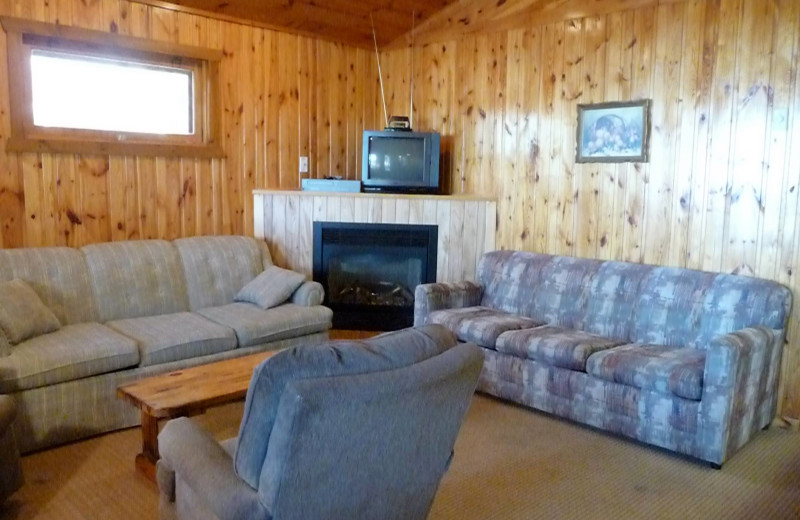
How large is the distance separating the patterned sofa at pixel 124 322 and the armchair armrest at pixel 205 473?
1353 millimetres

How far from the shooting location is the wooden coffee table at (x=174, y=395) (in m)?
2.66

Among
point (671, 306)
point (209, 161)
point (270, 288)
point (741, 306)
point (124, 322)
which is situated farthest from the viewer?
point (209, 161)

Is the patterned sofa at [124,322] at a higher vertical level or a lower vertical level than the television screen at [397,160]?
lower

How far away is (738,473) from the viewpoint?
3.02 m

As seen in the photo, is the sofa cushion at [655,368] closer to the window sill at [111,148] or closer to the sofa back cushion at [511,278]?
the sofa back cushion at [511,278]

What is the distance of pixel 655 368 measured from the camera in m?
3.16

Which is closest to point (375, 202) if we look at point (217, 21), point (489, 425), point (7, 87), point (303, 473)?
point (217, 21)

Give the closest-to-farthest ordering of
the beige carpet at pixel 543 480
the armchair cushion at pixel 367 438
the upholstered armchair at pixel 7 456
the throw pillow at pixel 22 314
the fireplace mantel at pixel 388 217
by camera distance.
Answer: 1. the armchair cushion at pixel 367 438
2. the upholstered armchair at pixel 7 456
3. the beige carpet at pixel 543 480
4. the throw pillow at pixel 22 314
5. the fireplace mantel at pixel 388 217

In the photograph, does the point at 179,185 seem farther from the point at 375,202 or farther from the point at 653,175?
the point at 653,175

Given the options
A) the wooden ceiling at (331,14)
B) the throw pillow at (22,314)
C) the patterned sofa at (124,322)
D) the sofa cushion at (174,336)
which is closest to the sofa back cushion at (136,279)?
the patterned sofa at (124,322)

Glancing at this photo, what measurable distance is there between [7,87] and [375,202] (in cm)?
245

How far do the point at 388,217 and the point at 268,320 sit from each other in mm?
1357

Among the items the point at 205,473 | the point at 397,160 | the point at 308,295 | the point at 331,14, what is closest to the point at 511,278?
the point at 397,160

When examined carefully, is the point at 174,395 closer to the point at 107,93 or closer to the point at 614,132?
the point at 107,93
